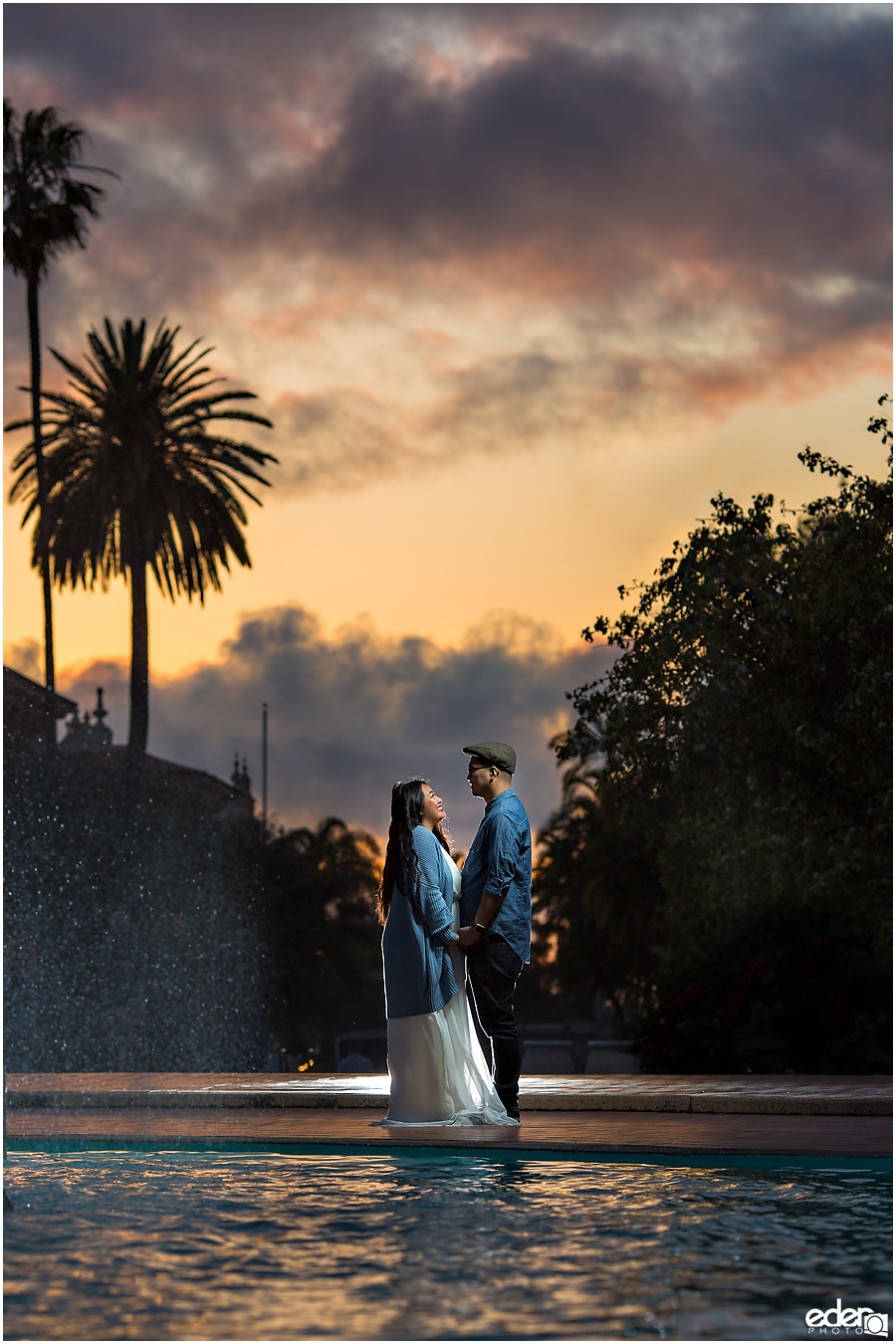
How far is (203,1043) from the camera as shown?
35344mm

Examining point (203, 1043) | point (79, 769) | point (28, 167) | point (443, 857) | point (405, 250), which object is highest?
point (28, 167)

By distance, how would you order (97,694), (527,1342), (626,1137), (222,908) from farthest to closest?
(97,694) → (222,908) → (626,1137) → (527,1342)

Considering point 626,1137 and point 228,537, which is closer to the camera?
point 626,1137

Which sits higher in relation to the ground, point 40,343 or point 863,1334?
point 40,343

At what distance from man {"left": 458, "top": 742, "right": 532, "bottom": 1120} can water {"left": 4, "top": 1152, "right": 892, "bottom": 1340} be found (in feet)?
3.57

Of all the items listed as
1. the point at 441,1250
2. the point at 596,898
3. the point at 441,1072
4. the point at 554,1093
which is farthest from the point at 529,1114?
the point at 596,898

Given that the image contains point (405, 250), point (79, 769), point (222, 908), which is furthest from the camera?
point (222, 908)

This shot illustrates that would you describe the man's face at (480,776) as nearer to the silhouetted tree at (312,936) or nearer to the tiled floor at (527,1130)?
the tiled floor at (527,1130)

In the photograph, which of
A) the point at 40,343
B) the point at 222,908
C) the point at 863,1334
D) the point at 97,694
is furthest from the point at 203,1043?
the point at 863,1334

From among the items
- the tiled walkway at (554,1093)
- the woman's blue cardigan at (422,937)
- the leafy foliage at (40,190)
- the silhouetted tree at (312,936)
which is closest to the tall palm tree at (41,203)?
the leafy foliage at (40,190)

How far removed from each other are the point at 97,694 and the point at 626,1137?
177 feet

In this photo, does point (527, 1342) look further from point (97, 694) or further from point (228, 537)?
point (97, 694)

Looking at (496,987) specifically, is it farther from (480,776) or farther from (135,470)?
(135,470)

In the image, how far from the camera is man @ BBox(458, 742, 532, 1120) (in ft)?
25.5
